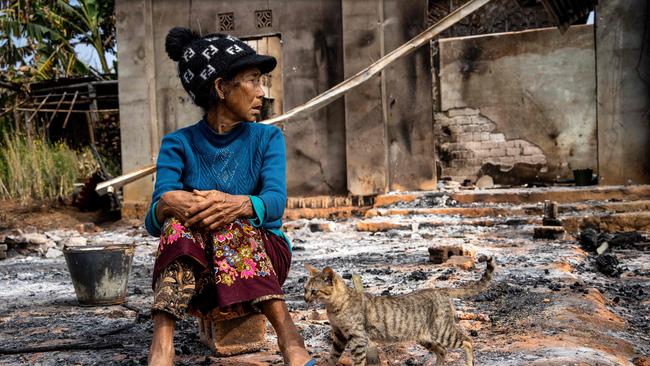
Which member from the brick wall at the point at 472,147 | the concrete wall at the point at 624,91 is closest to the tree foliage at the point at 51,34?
the brick wall at the point at 472,147

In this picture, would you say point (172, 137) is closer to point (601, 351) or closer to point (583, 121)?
point (601, 351)

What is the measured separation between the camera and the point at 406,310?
2684 mm

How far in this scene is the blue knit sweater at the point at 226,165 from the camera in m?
2.65

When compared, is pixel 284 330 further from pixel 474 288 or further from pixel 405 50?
pixel 405 50

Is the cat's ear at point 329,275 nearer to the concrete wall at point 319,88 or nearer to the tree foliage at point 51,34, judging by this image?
the concrete wall at point 319,88

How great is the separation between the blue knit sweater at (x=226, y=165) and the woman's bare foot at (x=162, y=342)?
0.40 m

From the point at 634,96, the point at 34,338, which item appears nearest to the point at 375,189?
the point at 634,96

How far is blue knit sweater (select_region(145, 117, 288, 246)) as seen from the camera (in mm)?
2652

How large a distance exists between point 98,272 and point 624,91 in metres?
7.96

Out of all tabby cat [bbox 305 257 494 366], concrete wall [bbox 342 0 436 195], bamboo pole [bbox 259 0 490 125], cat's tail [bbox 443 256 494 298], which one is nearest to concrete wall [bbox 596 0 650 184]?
concrete wall [bbox 342 0 436 195]

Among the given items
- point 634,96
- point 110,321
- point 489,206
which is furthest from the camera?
point 634,96

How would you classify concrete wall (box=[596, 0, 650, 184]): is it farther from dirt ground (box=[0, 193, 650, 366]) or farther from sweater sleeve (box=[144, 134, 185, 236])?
sweater sleeve (box=[144, 134, 185, 236])

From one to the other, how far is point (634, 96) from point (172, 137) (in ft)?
27.2

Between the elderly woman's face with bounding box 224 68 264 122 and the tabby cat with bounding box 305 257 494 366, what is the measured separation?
767mm
